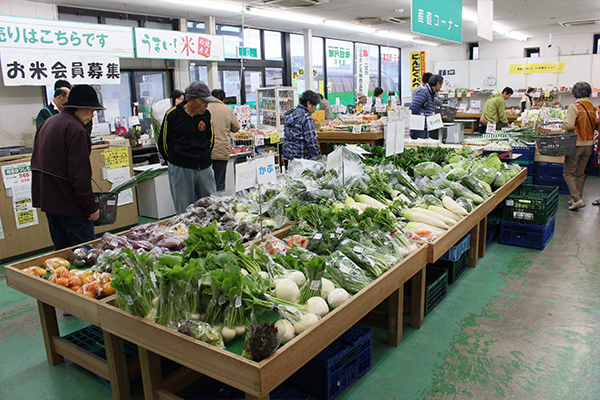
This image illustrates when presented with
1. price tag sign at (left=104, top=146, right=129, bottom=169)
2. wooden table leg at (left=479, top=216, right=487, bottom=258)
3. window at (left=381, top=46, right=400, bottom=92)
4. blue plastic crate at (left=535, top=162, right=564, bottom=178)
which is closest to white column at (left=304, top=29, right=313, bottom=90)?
window at (left=381, top=46, right=400, bottom=92)

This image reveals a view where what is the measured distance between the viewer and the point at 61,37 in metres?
6.41

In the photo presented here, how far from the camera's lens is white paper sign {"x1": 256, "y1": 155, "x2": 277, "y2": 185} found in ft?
9.66

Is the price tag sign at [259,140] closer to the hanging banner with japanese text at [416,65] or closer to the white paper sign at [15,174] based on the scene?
the white paper sign at [15,174]

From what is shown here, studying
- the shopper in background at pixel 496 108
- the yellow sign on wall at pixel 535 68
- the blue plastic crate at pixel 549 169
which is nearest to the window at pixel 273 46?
the shopper in background at pixel 496 108

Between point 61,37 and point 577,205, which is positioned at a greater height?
point 61,37

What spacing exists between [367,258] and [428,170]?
2.30 m

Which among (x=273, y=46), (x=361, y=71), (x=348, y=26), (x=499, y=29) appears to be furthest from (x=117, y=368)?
(x=499, y=29)

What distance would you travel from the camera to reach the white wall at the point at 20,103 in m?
6.58

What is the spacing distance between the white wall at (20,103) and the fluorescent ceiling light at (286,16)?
144 inches

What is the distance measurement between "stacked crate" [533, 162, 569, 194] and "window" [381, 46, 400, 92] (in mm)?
10629

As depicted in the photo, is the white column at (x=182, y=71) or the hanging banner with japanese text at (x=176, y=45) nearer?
the hanging banner with japanese text at (x=176, y=45)

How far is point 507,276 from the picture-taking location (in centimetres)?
421

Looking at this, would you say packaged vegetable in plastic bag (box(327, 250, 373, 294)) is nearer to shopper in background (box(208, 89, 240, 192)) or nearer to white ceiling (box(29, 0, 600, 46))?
shopper in background (box(208, 89, 240, 192))

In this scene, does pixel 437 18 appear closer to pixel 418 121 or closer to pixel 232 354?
pixel 418 121
